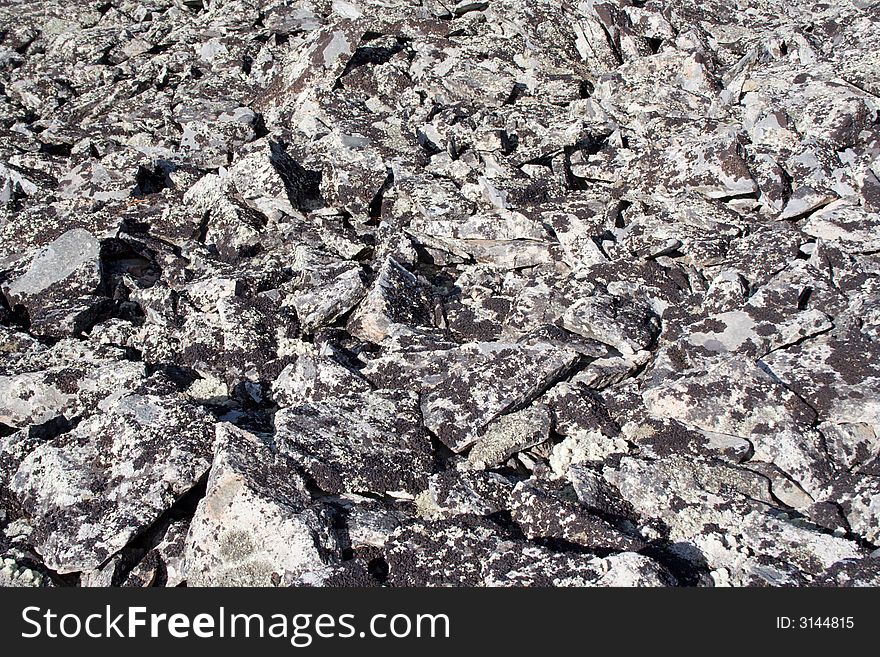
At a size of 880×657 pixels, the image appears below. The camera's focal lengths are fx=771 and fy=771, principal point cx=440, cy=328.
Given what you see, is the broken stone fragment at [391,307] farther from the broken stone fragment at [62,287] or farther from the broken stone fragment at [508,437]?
the broken stone fragment at [62,287]

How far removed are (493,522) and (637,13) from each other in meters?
7.70

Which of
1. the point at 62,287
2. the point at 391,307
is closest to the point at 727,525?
the point at 391,307

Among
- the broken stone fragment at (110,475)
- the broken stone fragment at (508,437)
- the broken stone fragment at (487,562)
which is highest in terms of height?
the broken stone fragment at (110,475)

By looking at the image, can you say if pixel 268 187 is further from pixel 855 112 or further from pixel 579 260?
pixel 855 112

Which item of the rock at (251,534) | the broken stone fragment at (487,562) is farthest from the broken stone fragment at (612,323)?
the rock at (251,534)

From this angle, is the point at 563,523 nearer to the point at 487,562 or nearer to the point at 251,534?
the point at 487,562

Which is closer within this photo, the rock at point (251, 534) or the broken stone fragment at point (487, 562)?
the broken stone fragment at point (487, 562)

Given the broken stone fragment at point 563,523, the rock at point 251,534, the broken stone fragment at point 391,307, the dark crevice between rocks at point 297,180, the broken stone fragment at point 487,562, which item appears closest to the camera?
the broken stone fragment at point 487,562

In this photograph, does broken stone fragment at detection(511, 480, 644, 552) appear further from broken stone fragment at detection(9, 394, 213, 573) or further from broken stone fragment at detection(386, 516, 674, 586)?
broken stone fragment at detection(9, 394, 213, 573)

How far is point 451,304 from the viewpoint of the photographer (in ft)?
18.9

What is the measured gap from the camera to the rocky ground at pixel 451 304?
3795 mm

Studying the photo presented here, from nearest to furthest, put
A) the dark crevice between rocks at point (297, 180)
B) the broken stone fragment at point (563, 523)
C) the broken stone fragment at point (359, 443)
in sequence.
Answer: the broken stone fragment at point (563, 523)
the broken stone fragment at point (359, 443)
the dark crevice between rocks at point (297, 180)

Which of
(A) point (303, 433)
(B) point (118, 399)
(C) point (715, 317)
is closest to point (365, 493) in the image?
(A) point (303, 433)

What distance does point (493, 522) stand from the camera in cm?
388
